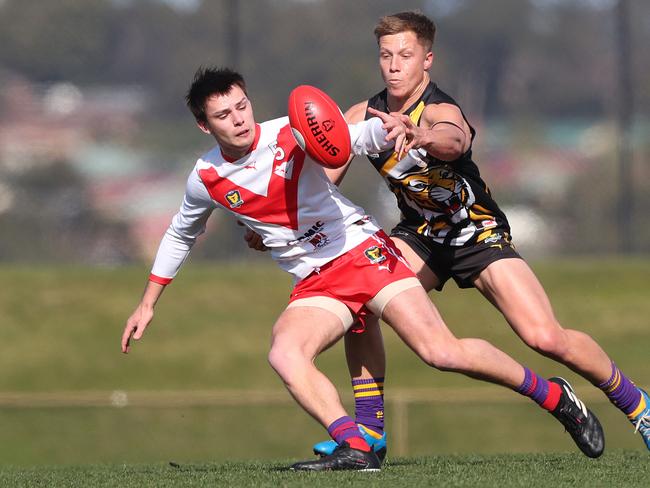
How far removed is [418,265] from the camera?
20.2 feet

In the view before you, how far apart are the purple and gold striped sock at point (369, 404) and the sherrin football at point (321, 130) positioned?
129 cm

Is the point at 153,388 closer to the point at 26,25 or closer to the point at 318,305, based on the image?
the point at 26,25

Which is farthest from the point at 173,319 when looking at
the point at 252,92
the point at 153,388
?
the point at 252,92

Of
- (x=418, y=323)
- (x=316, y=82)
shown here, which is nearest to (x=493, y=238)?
(x=418, y=323)

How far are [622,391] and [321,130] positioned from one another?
2078 mm

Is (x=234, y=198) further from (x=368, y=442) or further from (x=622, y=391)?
(x=622, y=391)

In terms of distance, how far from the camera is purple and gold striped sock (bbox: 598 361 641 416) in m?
6.18

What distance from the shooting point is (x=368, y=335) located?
243 inches

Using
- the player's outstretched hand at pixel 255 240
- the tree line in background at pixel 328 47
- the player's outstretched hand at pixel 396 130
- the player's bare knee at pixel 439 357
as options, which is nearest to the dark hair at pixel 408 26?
the player's outstretched hand at pixel 396 130

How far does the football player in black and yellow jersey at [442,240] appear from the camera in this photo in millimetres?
5902

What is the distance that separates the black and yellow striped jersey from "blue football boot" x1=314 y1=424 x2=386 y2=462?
0.98m

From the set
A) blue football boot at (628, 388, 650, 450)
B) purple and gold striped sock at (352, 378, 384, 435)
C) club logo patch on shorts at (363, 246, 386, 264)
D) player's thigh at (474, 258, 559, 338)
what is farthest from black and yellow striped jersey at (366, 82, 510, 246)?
blue football boot at (628, 388, 650, 450)

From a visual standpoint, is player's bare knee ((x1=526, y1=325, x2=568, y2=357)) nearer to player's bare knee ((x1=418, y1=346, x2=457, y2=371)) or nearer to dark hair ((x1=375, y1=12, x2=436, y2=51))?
player's bare knee ((x1=418, y1=346, x2=457, y2=371))

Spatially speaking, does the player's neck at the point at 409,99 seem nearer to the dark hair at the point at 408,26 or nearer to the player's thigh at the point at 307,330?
the dark hair at the point at 408,26
